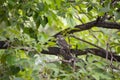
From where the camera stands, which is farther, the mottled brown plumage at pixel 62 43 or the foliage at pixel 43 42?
the mottled brown plumage at pixel 62 43

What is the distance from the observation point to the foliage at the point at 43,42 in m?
1.48

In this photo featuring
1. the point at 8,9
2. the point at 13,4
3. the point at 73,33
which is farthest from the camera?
the point at 73,33

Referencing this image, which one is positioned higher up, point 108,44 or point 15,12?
point 15,12

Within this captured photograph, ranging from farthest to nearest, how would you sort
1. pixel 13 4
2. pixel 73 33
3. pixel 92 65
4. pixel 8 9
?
pixel 73 33 → pixel 8 9 → pixel 13 4 → pixel 92 65

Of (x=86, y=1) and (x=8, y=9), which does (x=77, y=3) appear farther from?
(x=8, y=9)

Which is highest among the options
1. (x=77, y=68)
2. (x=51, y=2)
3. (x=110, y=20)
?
(x=51, y=2)

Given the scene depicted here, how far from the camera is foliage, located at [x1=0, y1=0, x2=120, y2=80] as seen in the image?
1484 millimetres

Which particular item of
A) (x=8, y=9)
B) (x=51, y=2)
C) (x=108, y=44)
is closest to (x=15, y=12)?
(x=8, y=9)

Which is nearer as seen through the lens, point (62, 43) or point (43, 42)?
point (43, 42)

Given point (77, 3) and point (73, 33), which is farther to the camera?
point (73, 33)

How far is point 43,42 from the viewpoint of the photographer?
1.53 meters

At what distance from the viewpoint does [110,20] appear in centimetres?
198

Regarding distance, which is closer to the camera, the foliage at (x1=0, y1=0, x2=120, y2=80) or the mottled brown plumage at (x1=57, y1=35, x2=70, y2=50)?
the foliage at (x1=0, y1=0, x2=120, y2=80)

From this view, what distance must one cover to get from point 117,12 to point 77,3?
208 mm
